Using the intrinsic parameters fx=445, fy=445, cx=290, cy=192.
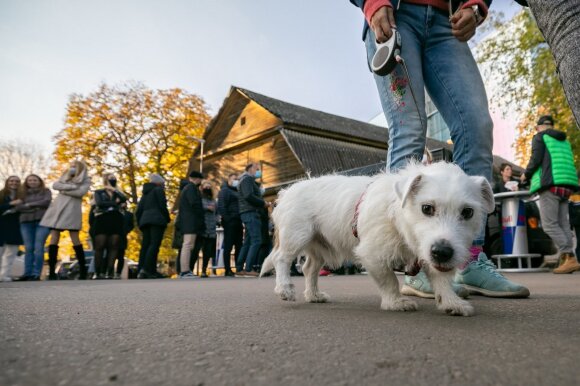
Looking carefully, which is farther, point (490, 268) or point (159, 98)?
point (159, 98)

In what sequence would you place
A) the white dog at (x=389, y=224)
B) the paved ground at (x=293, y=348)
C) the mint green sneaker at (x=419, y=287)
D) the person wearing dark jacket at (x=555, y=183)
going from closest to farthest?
1. the paved ground at (x=293, y=348)
2. the white dog at (x=389, y=224)
3. the mint green sneaker at (x=419, y=287)
4. the person wearing dark jacket at (x=555, y=183)

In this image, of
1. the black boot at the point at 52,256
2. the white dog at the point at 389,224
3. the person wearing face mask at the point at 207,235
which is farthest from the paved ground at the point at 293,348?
the person wearing face mask at the point at 207,235

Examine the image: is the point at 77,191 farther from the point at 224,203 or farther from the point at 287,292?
the point at 287,292

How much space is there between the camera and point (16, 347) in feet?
4.99

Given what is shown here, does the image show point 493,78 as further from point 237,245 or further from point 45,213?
point 45,213

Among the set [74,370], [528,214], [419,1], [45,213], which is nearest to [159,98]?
[45,213]

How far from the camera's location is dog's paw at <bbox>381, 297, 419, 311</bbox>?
2.64 metres

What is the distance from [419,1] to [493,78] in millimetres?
17346

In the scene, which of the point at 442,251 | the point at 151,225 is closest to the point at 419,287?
the point at 442,251

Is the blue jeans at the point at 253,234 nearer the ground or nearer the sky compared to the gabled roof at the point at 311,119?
nearer the ground

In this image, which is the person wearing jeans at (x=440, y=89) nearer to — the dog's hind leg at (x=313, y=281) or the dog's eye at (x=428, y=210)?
the dog's hind leg at (x=313, y=281)

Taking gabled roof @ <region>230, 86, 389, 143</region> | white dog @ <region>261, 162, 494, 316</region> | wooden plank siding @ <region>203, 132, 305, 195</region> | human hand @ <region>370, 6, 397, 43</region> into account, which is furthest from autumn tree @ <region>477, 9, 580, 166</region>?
white dog @ <region>261, 162, 494, 316</region>

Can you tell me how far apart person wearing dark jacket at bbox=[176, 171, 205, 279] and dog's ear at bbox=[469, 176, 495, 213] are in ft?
26.2

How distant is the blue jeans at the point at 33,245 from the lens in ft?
28.8
